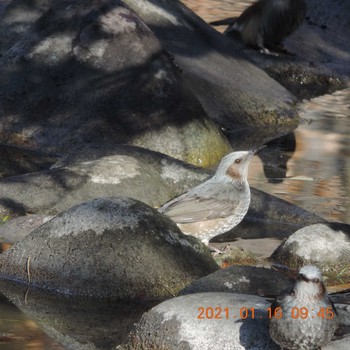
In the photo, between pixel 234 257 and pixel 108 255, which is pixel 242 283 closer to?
pixel 108 255

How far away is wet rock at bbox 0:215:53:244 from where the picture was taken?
7.74 metres

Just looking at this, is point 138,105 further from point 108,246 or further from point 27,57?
point 108,246

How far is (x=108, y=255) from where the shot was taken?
6.79m

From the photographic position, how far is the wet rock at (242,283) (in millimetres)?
6439

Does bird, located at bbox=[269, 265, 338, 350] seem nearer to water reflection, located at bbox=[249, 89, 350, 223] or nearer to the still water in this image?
the still water

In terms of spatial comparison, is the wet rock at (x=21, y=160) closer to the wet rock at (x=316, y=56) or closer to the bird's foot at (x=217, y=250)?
the bird's foot at (x=217, y=250)

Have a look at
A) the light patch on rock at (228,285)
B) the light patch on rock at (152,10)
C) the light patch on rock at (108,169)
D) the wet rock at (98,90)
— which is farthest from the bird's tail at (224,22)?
the light patch on rock at (228,285)

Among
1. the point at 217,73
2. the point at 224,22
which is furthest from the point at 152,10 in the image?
the point at 224,22

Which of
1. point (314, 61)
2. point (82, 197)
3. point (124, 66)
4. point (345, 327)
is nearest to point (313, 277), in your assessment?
point (345, 327)

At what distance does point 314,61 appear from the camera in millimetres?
17516

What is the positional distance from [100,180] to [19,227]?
97 centimetres

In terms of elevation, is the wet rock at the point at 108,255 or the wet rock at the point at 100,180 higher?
the wet rock at the point at 108,255

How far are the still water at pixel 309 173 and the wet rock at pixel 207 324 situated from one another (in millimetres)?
624

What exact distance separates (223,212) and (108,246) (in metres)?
1.13
